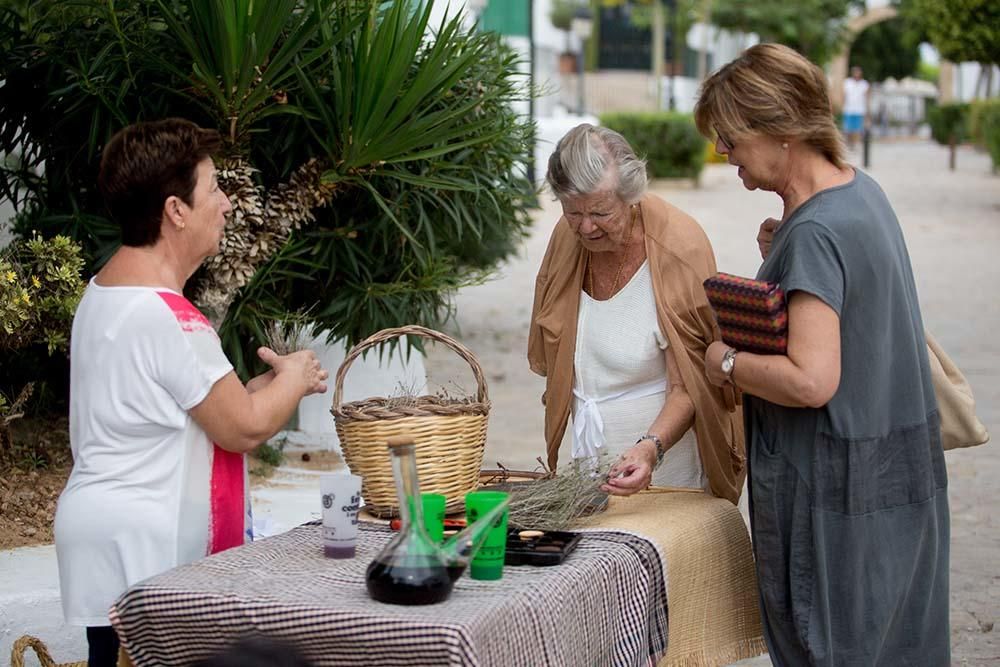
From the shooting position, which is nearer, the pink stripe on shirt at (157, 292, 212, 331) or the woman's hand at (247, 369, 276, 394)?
the pink stripe on shirt at (157, 292, 212, 331)

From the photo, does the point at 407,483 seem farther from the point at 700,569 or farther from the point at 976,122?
the point at 976,122

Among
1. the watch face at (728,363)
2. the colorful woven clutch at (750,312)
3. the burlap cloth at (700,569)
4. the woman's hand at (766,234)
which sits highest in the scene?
the woman's hand at (766,234)

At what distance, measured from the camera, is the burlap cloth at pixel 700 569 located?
9.43 feet

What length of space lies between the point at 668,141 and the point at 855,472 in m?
21.8

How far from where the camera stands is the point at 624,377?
334 cm

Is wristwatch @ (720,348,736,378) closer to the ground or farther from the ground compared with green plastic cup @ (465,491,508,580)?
farther from the ground

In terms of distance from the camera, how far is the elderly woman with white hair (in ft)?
10.5

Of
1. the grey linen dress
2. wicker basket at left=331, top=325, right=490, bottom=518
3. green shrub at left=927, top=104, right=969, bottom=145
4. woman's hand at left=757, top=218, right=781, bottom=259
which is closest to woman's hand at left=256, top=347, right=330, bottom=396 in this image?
wicker basket at left=331, top=325, right=490, bottom=518

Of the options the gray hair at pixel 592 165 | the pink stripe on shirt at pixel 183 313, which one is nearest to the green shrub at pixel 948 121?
the gray hair at pixel 592 165

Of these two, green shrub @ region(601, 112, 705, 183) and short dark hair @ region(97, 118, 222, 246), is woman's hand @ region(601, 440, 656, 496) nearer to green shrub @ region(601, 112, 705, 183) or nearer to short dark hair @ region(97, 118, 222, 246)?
short dark hair @ region(97, 118, 222, 246)

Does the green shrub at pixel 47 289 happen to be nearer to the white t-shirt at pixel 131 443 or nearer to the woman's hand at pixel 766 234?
the white t-shirt at pixel 131 443

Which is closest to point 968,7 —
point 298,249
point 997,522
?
point 997,522

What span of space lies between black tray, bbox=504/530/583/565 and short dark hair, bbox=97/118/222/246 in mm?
884

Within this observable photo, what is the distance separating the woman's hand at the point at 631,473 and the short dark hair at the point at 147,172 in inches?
43.2
